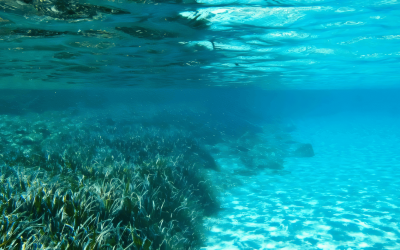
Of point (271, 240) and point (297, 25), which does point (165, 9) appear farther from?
point (271, 240)

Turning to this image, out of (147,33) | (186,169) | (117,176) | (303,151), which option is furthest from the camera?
(303,151)

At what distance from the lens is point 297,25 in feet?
29.8

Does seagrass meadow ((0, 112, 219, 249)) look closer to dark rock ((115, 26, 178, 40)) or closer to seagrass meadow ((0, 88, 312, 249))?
seagrass meadow ((0, 88, 312, 249))

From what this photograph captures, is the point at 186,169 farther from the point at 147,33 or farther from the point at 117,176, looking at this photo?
the point at 147,33

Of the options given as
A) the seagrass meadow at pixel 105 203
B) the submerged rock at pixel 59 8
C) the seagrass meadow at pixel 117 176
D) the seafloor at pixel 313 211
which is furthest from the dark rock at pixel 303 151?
the submerged rock at pixel 59 8

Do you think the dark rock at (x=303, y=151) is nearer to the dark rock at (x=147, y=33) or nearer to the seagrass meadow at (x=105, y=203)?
the seagrass meadow at (x=105, y=203)

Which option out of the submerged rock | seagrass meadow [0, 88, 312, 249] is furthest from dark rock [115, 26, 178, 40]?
seagrass meadow [0, 88, 312, 249]

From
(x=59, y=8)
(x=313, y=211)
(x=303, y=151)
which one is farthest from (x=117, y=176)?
(x=303, y=151)

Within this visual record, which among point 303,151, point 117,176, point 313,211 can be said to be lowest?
point 303,151

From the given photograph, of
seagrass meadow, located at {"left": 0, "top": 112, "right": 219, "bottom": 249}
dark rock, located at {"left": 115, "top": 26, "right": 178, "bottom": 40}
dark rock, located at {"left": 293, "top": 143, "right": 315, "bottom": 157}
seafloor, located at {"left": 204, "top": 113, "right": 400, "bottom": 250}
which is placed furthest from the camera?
dark rock, located at {"left": 293, "top": 143, "right": 315, "bottom": 157}

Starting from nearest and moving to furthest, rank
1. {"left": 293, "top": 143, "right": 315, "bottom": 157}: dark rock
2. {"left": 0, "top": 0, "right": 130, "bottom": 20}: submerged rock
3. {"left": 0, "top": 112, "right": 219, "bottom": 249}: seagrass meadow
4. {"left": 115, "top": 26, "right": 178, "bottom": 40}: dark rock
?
{"left": 0, "top": 112, "right": 219, "bottom": 249}: seagrass meadow < {"left": 0, "top": 0, "right": 130, "bottom": 20}: submerged rock < {"left": 115, "top": 26, "right": 178, "bottom": 40}: dark rock < {"left": 293, "top": 143, "right": 315, "bottom": 157}: dark rock

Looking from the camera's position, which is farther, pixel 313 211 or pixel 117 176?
pixel 313 211

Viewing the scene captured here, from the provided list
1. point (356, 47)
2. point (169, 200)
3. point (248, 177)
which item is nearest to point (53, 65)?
point (169, 200)

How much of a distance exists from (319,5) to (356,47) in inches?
280
